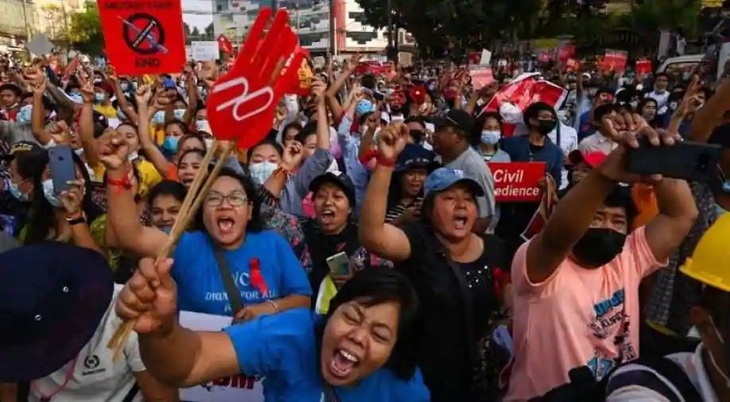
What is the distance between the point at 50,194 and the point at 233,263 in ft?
3.81

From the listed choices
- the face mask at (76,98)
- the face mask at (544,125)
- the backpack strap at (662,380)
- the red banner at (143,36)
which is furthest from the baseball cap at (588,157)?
the face mask at (76,98)

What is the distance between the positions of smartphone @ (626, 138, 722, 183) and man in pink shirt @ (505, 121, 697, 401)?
0.61 meters

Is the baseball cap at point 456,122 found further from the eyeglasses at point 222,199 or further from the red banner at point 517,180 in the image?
the eyeglasses at point 222,199

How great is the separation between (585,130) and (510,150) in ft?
9.14

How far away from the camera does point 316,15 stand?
3260 inches

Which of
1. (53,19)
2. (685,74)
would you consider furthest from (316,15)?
(685,74)

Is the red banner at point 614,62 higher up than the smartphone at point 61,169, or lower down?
lower down

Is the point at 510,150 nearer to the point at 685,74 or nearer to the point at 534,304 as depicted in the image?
the point at 534,304

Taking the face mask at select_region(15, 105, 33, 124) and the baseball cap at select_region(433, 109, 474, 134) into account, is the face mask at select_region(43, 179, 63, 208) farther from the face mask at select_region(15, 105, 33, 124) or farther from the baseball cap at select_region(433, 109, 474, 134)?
the face mask at select_region(15, 105, 33, 124)

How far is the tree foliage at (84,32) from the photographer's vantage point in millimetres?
61812

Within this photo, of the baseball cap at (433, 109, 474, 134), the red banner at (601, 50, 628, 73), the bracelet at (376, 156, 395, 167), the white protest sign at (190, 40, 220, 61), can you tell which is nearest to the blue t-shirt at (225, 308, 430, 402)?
the bracelet at (376, 156, 395, 167)

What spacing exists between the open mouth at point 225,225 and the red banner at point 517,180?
2502 mm

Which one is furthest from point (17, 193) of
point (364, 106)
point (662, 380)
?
point (364, 106)

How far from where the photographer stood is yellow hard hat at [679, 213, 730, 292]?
56.4 inches
